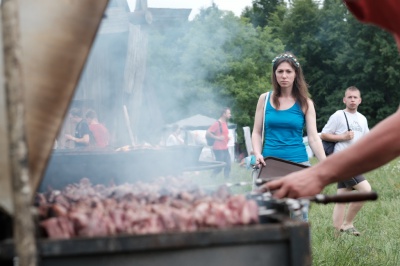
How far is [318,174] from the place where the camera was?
2.87 meters

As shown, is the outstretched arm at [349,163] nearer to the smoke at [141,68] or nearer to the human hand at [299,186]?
the human hand at [299,186]

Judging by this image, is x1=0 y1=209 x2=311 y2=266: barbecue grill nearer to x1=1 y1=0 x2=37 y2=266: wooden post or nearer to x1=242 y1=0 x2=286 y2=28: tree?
x1=1 y1=0 x2=37 y2=266: wooden post

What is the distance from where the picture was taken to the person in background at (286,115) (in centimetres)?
623

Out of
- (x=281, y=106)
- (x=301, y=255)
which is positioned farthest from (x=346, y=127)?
(x=301, y=255)

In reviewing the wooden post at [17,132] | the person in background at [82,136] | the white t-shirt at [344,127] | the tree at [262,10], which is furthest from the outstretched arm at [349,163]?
the tree at [262,10]

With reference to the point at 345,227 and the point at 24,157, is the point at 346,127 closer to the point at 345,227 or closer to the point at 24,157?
the point at 345,227

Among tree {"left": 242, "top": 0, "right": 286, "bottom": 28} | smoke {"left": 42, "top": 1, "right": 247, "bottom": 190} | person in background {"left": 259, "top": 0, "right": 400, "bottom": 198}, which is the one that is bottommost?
person in background {"left": 259, "top": 0, "right": 400, "bottom": 198}

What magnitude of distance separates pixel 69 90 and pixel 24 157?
569mm

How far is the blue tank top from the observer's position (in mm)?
6215

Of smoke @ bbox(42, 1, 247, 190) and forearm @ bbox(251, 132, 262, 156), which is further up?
smoke @ bbox(42, 1, 247, 190)

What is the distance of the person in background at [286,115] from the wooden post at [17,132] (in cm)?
447

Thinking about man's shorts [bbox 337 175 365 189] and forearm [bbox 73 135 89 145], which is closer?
man's shorts [bbox 337 175 365 189]

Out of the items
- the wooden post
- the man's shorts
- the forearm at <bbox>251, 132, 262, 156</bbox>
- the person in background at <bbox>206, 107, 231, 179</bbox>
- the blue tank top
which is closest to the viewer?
the wooden post

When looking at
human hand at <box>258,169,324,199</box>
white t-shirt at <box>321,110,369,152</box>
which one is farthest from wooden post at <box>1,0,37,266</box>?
white t-shirt at <box>321,110,369,152</box>
